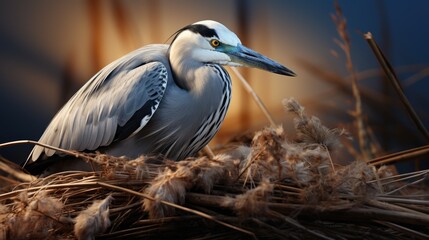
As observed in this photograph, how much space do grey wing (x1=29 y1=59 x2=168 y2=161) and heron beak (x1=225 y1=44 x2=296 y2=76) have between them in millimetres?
114

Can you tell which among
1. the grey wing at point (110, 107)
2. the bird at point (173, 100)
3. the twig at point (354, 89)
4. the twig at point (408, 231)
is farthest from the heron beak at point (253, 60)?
the twig at point (408, 231)

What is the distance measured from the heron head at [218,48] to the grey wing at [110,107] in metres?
0.06

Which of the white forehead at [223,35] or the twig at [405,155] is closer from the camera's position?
the twig at [405,155]

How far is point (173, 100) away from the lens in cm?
97

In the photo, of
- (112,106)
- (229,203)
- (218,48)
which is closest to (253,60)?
(218,48)

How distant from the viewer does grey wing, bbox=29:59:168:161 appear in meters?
0.95

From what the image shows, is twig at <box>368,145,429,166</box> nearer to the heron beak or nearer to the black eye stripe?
the heron beak

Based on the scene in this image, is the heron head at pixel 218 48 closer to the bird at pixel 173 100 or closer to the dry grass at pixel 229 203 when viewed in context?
the bird at pixel 173 100

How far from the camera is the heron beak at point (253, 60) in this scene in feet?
3.06

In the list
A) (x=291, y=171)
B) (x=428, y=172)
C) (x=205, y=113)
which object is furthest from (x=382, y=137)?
(x=291, y=171)

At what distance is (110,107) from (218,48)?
197mm

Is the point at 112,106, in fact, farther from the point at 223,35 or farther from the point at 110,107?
the point at 223,35

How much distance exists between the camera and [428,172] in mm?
691

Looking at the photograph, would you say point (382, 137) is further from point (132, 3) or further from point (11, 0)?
point (11, 0)
